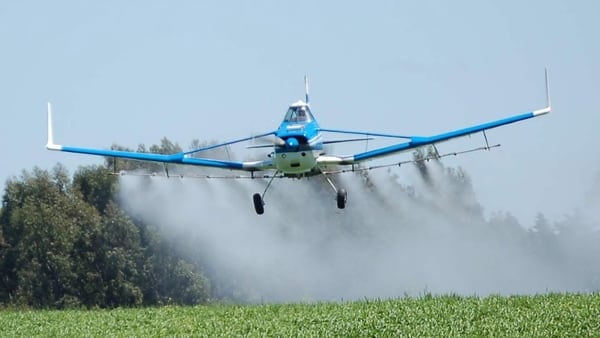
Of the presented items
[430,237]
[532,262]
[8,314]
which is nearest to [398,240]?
[430,237]

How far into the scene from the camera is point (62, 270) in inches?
3418

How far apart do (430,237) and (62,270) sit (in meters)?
21.3

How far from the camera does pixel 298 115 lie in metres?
43.4

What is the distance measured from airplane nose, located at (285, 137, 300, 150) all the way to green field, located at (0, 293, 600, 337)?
17.6 ft

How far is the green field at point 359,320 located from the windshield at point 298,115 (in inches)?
257

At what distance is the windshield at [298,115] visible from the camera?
142 feet

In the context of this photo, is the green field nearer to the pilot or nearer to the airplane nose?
the airplane nose

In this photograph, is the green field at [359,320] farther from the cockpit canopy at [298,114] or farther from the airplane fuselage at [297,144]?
the cockpit canopy at [298,114]

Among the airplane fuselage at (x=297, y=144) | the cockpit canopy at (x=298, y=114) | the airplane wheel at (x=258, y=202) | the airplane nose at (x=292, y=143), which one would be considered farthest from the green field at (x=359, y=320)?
the airplane wheel at (x=258, y=202)

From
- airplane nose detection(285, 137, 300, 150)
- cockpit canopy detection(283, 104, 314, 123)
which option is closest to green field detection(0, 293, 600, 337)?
airplane nose detection(285, 137, 300, 150)

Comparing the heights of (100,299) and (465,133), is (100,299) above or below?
below

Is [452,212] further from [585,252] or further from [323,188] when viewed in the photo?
[585,252]

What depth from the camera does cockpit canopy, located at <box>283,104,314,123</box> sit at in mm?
43156

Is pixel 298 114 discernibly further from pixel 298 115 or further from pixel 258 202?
pixel 258 202
